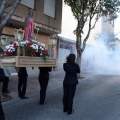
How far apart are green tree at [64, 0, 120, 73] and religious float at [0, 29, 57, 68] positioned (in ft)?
31.5

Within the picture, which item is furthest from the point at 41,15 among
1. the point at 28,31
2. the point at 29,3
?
the point at 28,31

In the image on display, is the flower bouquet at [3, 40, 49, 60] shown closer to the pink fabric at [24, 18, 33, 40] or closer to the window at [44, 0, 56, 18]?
the pink fabric at [24, 18, 33, 40]

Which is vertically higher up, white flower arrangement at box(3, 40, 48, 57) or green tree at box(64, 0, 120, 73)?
green tree at box(64, 0, 120, 73)

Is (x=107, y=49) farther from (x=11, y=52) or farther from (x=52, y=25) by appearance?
(x=11, y=52)

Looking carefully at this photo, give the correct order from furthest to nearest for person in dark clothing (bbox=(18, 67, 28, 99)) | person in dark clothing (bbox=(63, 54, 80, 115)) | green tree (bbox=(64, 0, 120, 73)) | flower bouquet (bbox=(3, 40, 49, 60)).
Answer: green tree (bbox=(64, 0, 120, 73)), person in dark clothing (bbox=(18, 67, 28, 99)), person in dark clothing (bbox=(63, 54, 80, 115)), flower bouquet (bbox=(3, 40, 49, 60))

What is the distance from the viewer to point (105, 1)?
17.1 meters

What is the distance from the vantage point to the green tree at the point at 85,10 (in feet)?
53.8

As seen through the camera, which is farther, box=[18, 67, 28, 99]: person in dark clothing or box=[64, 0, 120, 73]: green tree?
box=[64, 0, 120, 73]: green tree

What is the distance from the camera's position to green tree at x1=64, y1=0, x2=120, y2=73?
646 inches

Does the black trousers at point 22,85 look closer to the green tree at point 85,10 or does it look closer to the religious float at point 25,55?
the religious float at point 25,55

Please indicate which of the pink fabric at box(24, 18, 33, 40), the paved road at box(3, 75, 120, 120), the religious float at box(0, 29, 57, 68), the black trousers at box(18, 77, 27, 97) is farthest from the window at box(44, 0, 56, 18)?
the religious float at box(0, 29, 57, 68)

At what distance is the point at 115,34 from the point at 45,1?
55.7ft

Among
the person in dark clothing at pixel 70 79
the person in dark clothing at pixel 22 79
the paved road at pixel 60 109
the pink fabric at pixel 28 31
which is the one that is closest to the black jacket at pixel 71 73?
the person in dark clothing at pixel 70 79

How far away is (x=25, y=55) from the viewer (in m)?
6.34
